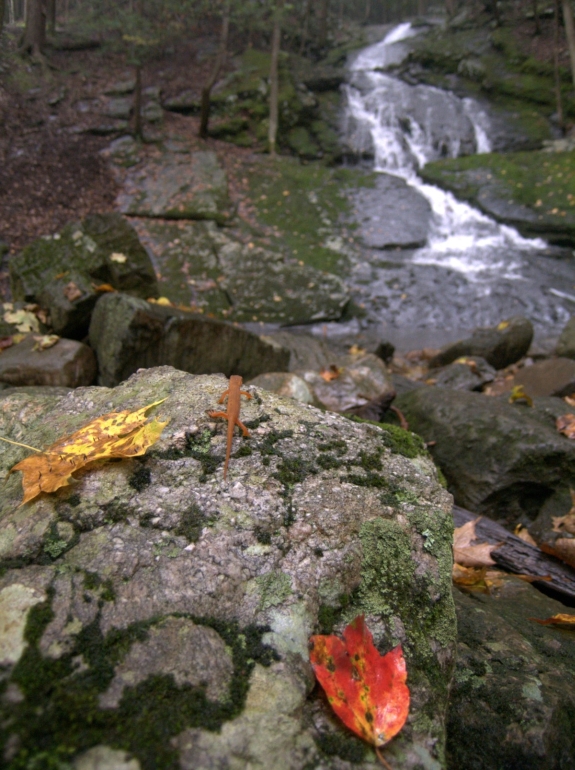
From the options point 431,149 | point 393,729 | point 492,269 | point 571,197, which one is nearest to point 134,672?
point 393,729

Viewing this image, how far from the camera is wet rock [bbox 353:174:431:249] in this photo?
12336 millimetres

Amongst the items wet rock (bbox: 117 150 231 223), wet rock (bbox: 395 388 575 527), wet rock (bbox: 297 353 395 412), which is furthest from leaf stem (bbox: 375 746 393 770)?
wet rock (bbox: 117 150 231 223)

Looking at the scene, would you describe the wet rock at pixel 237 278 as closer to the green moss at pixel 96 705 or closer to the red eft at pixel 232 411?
the red eft at pixel 232 411

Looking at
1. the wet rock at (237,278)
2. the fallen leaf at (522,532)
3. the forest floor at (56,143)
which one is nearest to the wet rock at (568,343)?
the wet rock at (237,278)

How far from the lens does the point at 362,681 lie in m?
1.16

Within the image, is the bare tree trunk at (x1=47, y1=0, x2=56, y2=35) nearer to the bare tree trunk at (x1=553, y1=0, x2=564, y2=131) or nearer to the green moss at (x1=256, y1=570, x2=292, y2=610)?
the green moss at (x1=256, y1=570, x2=292, y2=610)

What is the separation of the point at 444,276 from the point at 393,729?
1134cm

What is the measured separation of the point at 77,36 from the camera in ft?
40.1

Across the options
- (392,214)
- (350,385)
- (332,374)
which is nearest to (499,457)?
(350,385)

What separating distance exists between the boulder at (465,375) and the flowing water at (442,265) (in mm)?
2674

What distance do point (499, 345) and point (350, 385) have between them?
12.6 feet

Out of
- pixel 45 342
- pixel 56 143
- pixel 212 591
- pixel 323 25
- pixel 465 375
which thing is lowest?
pixel 465 375

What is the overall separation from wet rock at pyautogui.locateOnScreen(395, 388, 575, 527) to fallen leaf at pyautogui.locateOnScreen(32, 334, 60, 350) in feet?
10.8

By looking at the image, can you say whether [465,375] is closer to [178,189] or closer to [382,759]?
[382,759]
